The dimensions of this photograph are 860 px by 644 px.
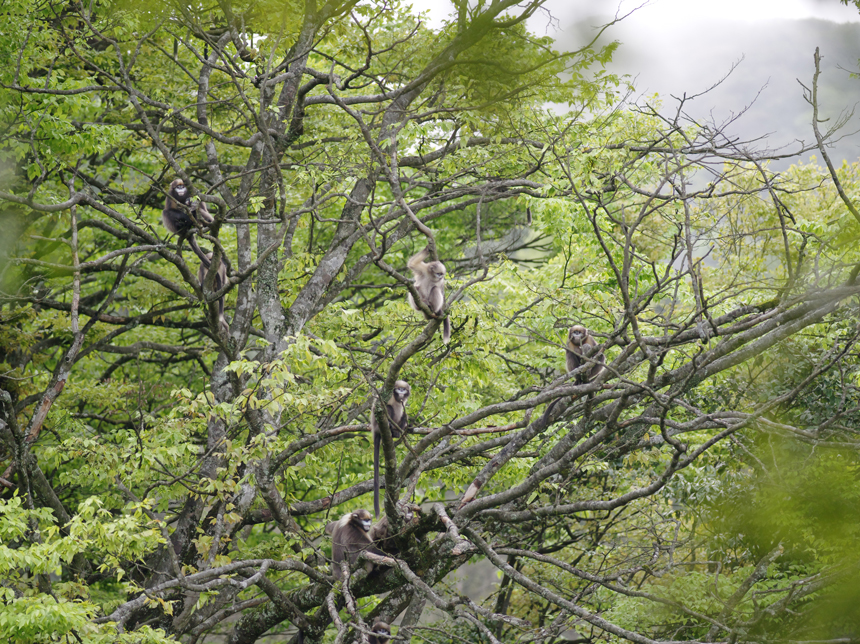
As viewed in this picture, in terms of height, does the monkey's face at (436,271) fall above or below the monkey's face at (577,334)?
above

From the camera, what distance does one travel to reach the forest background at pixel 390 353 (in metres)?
4.98

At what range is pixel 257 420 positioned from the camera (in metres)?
6.28

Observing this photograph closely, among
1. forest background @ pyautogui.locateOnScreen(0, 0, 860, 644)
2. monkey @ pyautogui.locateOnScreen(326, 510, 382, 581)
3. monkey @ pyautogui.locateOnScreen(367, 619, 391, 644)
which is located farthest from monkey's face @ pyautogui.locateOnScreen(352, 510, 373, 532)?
monkey @ pyautogui.locateOnScreen(367, 619, 391, 644)

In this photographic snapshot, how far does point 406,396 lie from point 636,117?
6.00 meters

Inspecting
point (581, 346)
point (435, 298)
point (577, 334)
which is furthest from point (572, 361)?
point (435, 298)

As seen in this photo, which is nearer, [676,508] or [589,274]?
[676,508]

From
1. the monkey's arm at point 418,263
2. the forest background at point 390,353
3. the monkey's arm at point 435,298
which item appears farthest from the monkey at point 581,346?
the monkey's arm at point 418,263

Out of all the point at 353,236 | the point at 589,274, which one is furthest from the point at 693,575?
the point at 353,236

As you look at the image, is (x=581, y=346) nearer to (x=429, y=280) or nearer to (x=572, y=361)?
(x=572, y=361)

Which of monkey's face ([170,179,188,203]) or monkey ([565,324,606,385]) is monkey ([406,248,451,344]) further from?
monkey's face ([170,179,188,203])

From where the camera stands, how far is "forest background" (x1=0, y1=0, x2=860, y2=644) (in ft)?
16.3

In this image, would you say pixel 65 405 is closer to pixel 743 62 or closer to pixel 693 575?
pixel 693 575

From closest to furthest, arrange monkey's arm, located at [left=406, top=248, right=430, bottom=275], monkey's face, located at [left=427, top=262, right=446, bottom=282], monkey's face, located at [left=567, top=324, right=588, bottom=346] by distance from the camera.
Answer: monkey's face, located at [left=427, top=262, right=446, bottom=282] < monkey's arm, located at [left=406, top=248, right=430, bottom=275] < monkey's face, located at [left=567, top=324, right=588, bottom=346]

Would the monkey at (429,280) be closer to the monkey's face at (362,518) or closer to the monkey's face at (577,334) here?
the monkey's face at (577,334)
